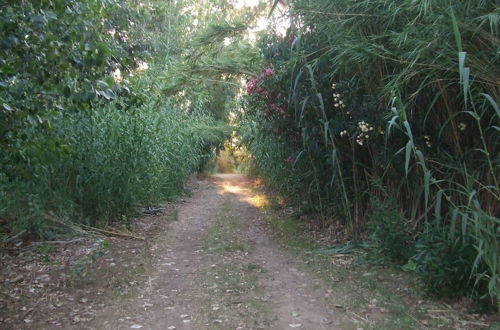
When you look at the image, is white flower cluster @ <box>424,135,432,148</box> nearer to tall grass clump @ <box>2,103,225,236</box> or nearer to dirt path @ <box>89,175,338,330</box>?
dirt path @ <box>89,175,338,330</box>

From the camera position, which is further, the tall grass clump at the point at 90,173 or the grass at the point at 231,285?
the tall grass clump at the point at 90,173

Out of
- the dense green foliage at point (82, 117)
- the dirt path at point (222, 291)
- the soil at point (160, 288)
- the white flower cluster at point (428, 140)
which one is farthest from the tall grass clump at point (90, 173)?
the white flower cluster at point (428, 140)

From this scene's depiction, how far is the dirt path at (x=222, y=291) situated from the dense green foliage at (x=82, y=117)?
1410 millimetres

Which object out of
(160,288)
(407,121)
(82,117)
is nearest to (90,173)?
(82,117)

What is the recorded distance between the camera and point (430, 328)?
11.3ft

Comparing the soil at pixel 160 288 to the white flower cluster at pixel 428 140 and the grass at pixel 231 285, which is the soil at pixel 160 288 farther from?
the white flower cluster at pixel 428 140

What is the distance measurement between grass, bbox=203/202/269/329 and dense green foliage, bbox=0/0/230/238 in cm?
191

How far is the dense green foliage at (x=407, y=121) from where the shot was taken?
352 centimetres

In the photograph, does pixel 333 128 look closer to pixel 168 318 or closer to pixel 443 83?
pixel 443 83

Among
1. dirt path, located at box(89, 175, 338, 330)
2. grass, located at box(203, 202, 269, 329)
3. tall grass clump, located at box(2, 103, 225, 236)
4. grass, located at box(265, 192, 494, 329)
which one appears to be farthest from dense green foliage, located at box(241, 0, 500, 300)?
tall grass clump, located at box(2, 103, 225, 236)

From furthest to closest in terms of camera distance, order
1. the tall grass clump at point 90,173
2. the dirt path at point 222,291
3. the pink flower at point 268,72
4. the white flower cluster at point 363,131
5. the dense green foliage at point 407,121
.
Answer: the pink flower at point 268,72 → the tall grass clump at point 90,173 → the white flower cluster at point 363,131 → the dirt path at point 222,291 → the dense green foliage at point 407,121

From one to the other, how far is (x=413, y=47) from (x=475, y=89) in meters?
0.62

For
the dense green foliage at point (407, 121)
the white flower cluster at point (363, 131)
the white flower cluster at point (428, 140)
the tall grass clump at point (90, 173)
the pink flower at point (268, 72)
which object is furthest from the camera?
the pink flower at point (268, 72)

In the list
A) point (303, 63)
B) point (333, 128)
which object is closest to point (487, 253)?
point (333, 128)
